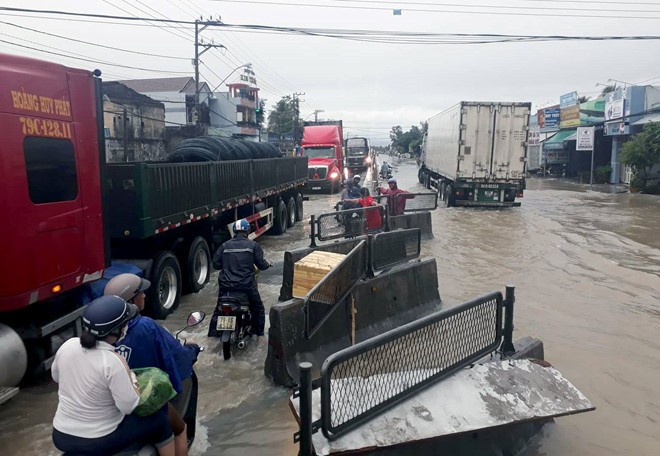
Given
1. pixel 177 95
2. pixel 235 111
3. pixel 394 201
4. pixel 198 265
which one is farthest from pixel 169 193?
pixel 235 111

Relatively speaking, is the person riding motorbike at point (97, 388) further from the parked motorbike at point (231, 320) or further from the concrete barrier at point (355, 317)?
the parked motorbike at point (231, 320)

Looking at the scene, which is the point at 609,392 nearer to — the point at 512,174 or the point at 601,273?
the point at 601,273

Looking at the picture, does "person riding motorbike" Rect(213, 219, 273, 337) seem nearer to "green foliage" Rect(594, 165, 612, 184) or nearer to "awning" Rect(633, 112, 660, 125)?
"awning" Rect(633, 112, 660, 125)

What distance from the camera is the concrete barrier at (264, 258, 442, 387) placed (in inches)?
204

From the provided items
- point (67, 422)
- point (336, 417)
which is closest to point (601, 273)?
point (336, 417)

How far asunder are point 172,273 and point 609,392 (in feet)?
18.5

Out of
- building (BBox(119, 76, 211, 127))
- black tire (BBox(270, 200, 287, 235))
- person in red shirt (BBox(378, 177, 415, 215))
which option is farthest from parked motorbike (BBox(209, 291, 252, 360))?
building (BBox(119, 76, 211, 127))

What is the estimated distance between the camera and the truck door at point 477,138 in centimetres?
1984

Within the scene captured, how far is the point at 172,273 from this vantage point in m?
7.55

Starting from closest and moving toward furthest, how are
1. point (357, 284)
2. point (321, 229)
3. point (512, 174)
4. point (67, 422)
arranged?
point (67, 422), point (357, 284), point (321, 229), point (512, 174)

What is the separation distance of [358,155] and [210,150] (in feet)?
87.3

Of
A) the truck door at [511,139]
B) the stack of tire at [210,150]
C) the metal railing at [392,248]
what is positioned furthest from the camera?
the truck door at [511,139]

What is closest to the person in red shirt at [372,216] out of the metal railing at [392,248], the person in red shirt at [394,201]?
Answer: the person in red shirt at [394,201]

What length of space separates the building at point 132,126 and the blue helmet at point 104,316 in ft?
87.3
